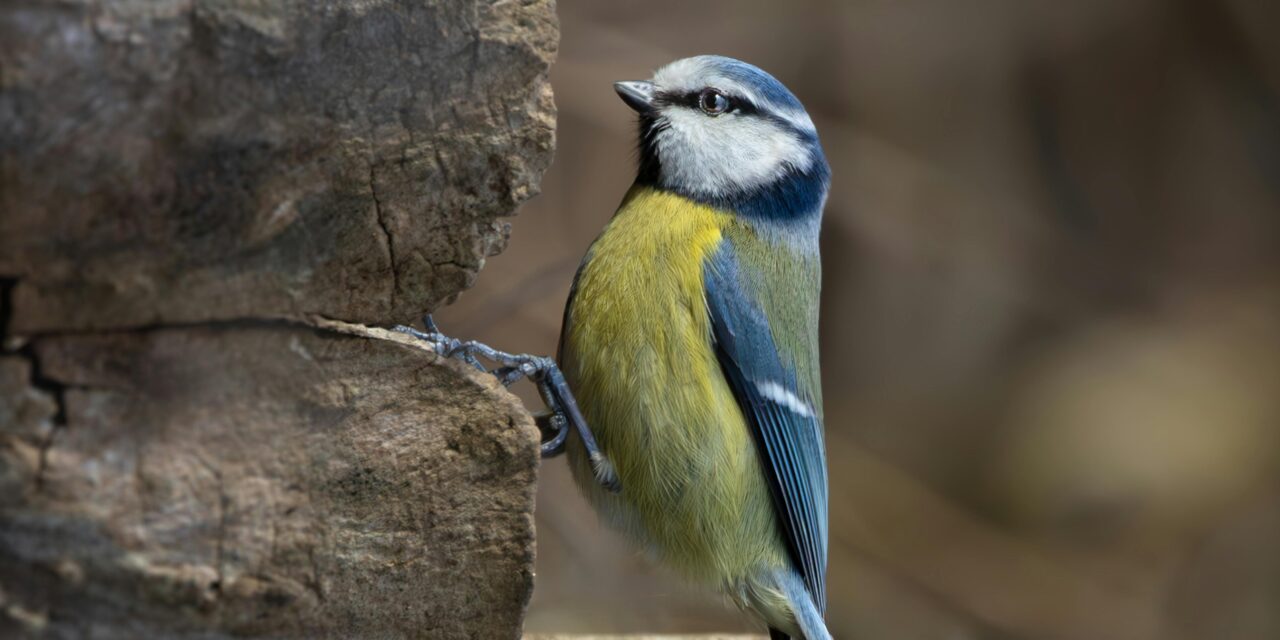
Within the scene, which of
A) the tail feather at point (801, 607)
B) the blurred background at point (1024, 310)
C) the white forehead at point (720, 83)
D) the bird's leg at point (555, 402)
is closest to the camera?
the bird's leg at point (555, 402)

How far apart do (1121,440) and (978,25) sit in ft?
4.40

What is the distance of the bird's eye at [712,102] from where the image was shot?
6.70ft

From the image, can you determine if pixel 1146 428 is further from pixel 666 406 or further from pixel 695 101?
pixel 666 406

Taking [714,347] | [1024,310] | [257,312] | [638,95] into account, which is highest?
[638,95]

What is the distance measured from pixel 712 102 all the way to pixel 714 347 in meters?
0.47

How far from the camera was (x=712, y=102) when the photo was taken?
6.70ft

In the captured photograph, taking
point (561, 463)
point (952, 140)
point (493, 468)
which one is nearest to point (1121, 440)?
point (952, 140)

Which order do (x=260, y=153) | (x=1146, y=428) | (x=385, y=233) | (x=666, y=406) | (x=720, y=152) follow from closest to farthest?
(x=260, y=153)
(x=385, y=233)
(x=666, y=406)
(x=720, y=152)
(x=1146, y=428)

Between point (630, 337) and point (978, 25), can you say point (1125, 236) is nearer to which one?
point (978, 25)

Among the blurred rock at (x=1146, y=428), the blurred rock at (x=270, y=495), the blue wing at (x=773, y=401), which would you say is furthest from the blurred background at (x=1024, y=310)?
the blurred rock at (x=270, y=495)

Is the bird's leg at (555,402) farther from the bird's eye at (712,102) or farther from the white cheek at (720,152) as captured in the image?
the bird's eye at (712,102)

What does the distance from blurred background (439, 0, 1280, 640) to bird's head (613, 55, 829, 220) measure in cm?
134

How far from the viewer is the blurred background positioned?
345cm

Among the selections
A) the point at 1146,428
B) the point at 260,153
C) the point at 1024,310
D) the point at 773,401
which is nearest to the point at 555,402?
the point at 773,401
